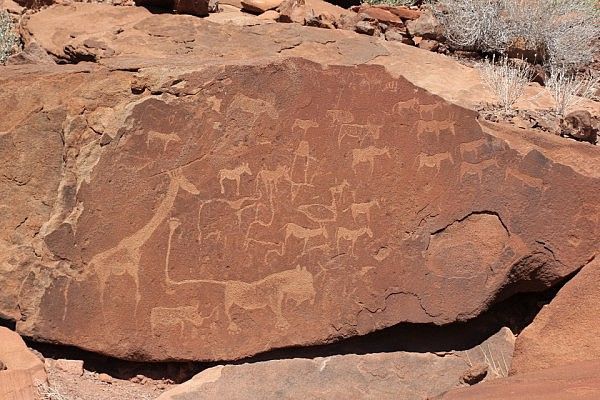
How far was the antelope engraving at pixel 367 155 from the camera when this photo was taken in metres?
3.62

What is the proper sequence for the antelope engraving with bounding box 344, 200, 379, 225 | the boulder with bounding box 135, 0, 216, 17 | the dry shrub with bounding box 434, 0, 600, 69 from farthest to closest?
the dry shrub with bounding box 434, 0, 600, 69 → the boulder with bounding box 135, 0, 216, 17 → the antelope engraving with bounding box 344, 200, 379, 225

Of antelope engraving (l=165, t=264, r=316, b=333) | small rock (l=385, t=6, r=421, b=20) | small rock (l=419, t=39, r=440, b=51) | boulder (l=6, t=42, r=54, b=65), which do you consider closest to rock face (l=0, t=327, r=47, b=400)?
antelope engraving (l=165, t=264, r=316, b=333)

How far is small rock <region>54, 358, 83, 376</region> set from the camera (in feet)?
10.9

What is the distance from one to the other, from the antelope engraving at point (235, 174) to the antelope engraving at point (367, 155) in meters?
0.46

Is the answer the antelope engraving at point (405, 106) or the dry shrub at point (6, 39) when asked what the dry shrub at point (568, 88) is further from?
the dry shrub at point (6, 39)

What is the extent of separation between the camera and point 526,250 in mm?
3766

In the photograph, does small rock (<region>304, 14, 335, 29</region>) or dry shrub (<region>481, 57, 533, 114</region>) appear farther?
small rock (<region>304, 14, 335, 29</region>)

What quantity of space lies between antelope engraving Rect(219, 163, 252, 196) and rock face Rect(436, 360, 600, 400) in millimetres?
1176

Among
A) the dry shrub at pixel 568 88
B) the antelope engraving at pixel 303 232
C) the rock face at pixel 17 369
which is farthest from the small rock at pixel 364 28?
the rock face at pixel 17 369

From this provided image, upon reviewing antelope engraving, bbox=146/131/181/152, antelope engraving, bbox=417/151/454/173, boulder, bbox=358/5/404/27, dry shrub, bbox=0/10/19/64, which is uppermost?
antelope engraving, bbox=146/131/181/152

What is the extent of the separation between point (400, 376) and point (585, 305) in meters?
0.91

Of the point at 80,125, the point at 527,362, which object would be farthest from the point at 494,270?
the point at 80,125

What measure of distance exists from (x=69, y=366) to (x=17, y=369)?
239 mm

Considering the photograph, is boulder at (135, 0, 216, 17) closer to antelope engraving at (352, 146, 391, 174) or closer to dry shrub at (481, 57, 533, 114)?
dry shrub at (481, 57, 533, 114)
